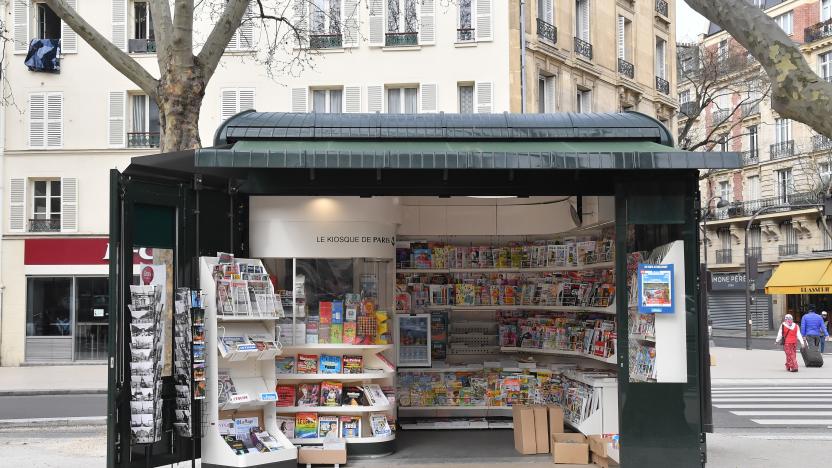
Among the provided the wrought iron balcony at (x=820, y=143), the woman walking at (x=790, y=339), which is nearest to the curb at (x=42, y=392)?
the woman walking at (x=790, y=339)

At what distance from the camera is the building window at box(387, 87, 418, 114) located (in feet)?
90.3

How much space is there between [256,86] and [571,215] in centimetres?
1771

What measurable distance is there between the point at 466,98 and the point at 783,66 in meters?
20.3

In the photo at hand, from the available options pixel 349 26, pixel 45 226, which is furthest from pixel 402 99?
pixel 45 226

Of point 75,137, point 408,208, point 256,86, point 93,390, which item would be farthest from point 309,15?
point 408,208

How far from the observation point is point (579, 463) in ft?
31.1

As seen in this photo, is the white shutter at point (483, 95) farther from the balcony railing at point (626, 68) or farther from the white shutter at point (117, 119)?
the white shutter at point (117, 119)

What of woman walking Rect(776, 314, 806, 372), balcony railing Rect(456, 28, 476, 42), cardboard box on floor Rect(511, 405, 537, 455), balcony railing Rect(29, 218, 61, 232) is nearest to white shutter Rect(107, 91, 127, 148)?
balcony railing Rect(29, 218, 61, 232)

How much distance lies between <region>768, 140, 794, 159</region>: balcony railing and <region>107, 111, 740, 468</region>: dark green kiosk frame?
140ft

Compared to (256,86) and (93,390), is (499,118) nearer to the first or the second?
(93,390)

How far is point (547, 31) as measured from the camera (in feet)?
94.0

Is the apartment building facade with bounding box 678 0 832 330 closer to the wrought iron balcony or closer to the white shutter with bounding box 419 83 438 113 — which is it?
the wrought iron balcony

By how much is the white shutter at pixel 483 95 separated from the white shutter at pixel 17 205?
1350 cm

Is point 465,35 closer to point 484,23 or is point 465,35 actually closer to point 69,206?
point 484,23
